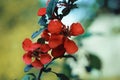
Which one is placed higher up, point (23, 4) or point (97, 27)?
point (23, 4)

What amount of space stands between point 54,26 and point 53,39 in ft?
0.05

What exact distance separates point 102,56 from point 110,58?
4cm

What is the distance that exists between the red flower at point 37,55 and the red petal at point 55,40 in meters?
0.01

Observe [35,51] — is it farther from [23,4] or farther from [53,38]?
[23,4]

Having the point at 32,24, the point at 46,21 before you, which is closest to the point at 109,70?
the point at 32,24

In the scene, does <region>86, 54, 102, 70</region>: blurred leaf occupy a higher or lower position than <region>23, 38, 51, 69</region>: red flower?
lower

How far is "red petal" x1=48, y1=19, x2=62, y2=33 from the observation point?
41cm

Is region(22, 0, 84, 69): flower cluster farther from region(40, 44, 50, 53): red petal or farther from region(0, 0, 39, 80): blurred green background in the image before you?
region(0, 0, 39, 80): blurred green background

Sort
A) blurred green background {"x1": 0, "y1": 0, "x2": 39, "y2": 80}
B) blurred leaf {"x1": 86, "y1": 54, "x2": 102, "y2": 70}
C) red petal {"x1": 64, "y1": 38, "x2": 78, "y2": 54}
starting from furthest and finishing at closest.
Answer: blurred green background {"x1": 0, "y1": 0, "x2": 39, "y2": 80} → blurred leaf {"x1": 86, "y1": 54, "x2": 102, "y2": 70} → red petal {"x1": 64, "y1": 38, "x2": 78, "y2": 54}

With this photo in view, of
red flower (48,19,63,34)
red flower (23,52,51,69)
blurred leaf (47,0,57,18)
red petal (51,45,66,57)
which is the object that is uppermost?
blurred leaf (47,0,57,18)

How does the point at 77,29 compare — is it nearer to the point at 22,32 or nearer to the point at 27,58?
the point at 27,58

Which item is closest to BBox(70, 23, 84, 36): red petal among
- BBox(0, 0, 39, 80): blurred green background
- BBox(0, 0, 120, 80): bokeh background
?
BBox(0, 0, 120, 80): bokeh background

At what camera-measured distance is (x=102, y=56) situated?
4.58ft


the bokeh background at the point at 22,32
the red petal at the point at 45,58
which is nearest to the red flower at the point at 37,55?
the red petal at the point at 45,58
